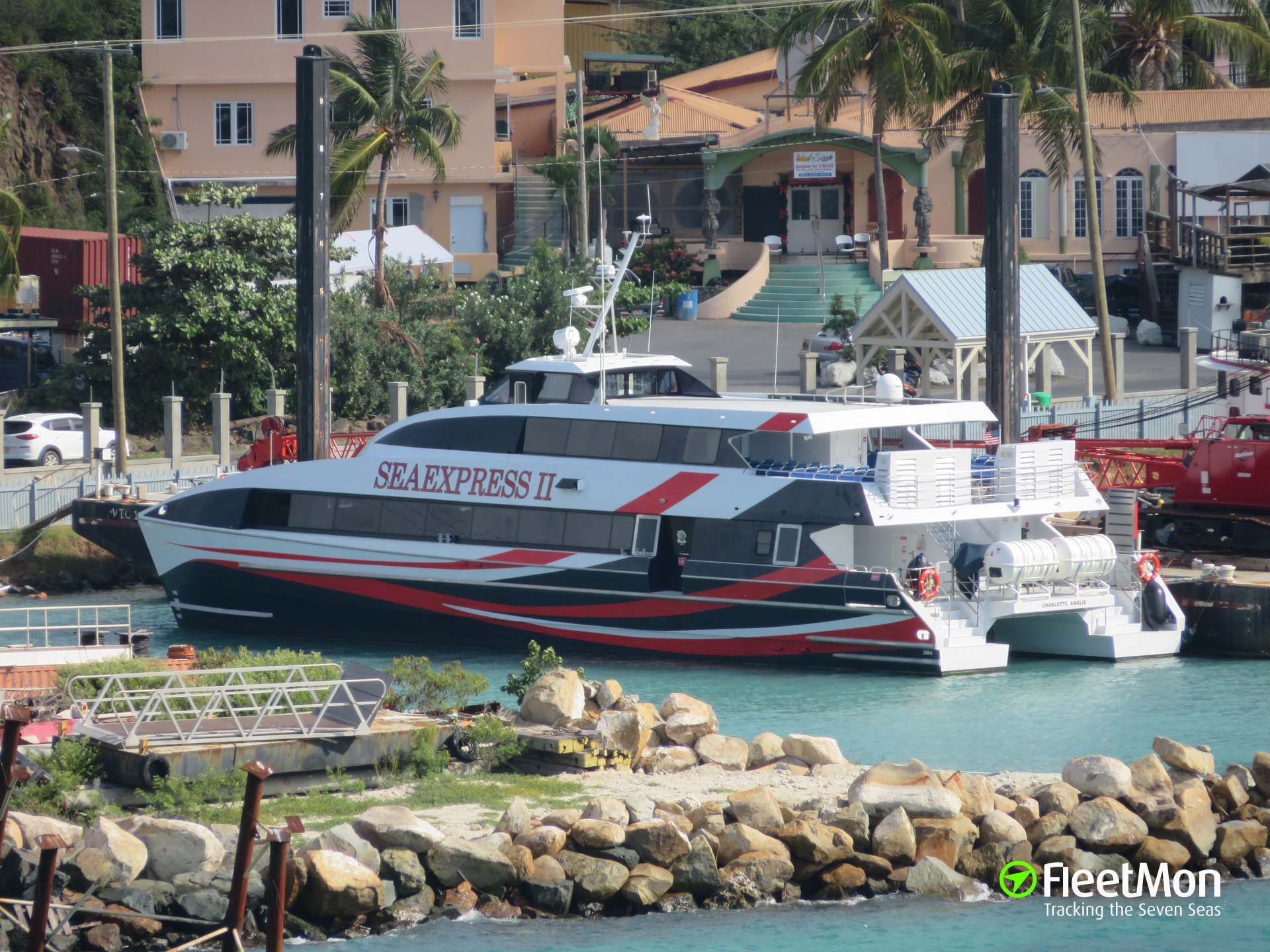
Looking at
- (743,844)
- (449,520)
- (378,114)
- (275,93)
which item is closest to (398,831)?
(743,844)

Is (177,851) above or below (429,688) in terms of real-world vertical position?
below

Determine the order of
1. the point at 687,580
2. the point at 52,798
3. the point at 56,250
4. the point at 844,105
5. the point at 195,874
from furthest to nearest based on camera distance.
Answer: the point at 844,105 < the point at 56,250 < the point at 687,580 < the point at 52,798 < the point at 195,874

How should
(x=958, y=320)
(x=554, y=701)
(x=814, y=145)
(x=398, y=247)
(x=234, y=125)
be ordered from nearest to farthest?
(x=554, y=701), (x=958, y=320), (x=398, y=247), (x=814, y=145), (x=234, y=125)

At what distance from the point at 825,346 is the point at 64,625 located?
75.1 feet

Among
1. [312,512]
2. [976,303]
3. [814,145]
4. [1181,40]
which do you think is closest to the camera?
[312,512]

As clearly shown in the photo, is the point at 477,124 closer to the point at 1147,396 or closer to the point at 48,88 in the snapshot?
the point at 48,88

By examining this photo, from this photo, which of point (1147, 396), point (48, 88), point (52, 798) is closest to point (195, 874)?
point (52, 798)

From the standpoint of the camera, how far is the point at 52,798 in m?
15.2

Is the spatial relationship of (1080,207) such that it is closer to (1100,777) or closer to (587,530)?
(587,530)

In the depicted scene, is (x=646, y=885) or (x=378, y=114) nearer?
(x=646, y=885)

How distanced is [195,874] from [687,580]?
34.7 ft

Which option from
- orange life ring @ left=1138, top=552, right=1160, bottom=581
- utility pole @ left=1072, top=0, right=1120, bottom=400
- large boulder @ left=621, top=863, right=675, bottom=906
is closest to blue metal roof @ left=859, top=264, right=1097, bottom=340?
utility pole @ left=1072, top=0, right=1120, bottom=400

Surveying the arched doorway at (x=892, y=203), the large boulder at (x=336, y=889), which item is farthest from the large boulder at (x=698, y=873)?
the arched doorway at (x=892, y=203)

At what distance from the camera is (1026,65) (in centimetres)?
4253
